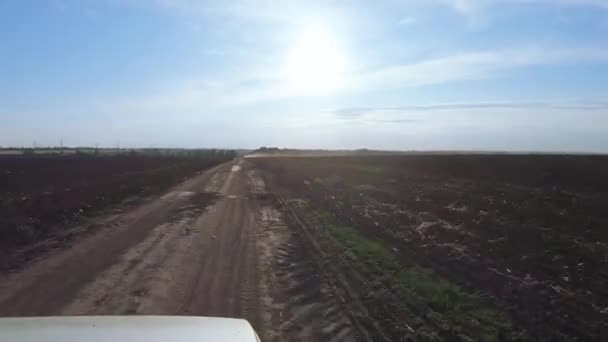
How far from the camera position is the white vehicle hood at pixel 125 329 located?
263 centimetres

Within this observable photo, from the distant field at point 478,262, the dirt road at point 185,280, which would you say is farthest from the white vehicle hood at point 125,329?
the distant field at point 478,262

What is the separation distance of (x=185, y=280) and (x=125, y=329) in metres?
6.23

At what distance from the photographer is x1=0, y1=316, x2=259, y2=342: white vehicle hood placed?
2628 millimetres

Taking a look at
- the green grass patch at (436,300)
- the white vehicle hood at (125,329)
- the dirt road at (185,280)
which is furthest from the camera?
the dirt road at (185,280)

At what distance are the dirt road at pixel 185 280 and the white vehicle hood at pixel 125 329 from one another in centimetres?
341

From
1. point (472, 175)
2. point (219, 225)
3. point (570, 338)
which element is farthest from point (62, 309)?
point (472, 175)

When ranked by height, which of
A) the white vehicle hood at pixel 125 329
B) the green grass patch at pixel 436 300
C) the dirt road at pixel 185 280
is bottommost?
the green grass patch at pixel 436 300

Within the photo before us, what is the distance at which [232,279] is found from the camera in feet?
29.7

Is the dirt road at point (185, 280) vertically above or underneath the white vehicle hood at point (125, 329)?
underneath

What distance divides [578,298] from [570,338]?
1.67m

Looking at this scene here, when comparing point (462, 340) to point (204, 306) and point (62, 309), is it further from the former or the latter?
point (62, 309)

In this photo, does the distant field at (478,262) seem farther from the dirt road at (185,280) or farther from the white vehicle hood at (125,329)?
the white vehicle hood at (125,329)

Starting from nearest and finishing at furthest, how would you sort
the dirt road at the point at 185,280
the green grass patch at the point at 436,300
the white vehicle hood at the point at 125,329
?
the white vehicle hood at the point at 125,329
the green grass patch at the point at 436,300
the dirt road at the point at 185,280

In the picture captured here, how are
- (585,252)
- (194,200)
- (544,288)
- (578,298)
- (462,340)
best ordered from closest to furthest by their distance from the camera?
1. (462,340)
2. (578,298)
3. (544,288)
4. (585,252)
5. (194,200)
